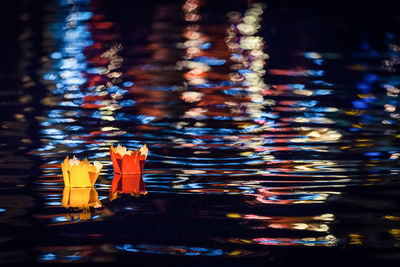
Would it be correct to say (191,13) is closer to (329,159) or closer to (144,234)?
(329,159)

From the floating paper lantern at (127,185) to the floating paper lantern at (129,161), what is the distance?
3 cm

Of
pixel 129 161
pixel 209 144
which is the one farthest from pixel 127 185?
pixel 209 144

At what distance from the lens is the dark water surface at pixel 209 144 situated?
3592 mm

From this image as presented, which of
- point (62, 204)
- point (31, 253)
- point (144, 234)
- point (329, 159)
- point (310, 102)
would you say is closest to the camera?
point (31, 253)

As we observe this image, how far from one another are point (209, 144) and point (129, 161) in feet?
3.05

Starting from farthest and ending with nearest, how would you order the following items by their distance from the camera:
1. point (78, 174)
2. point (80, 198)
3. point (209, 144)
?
point (209, 144) < point (78, 174) < point (80, 198)

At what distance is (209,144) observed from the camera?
5.55m

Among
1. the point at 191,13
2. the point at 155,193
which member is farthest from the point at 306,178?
the point at 191,13

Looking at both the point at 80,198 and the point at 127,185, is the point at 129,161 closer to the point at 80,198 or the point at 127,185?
the point at 127,185

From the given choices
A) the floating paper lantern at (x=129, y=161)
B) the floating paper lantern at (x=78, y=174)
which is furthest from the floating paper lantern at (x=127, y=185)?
the floating paper lantern at (x=78, y=174)

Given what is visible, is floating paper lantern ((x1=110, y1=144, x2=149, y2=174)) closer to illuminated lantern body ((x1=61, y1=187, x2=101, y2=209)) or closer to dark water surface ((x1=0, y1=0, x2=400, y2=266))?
dark water surface ((x1=0, y1=0, x2=400, y2=266))

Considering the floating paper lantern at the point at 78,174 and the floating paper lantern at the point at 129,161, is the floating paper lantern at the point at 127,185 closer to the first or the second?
the floating paper lantern at the point at 129,161

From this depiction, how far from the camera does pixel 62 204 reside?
418 centimetres

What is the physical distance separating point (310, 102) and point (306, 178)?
2.60 metres
